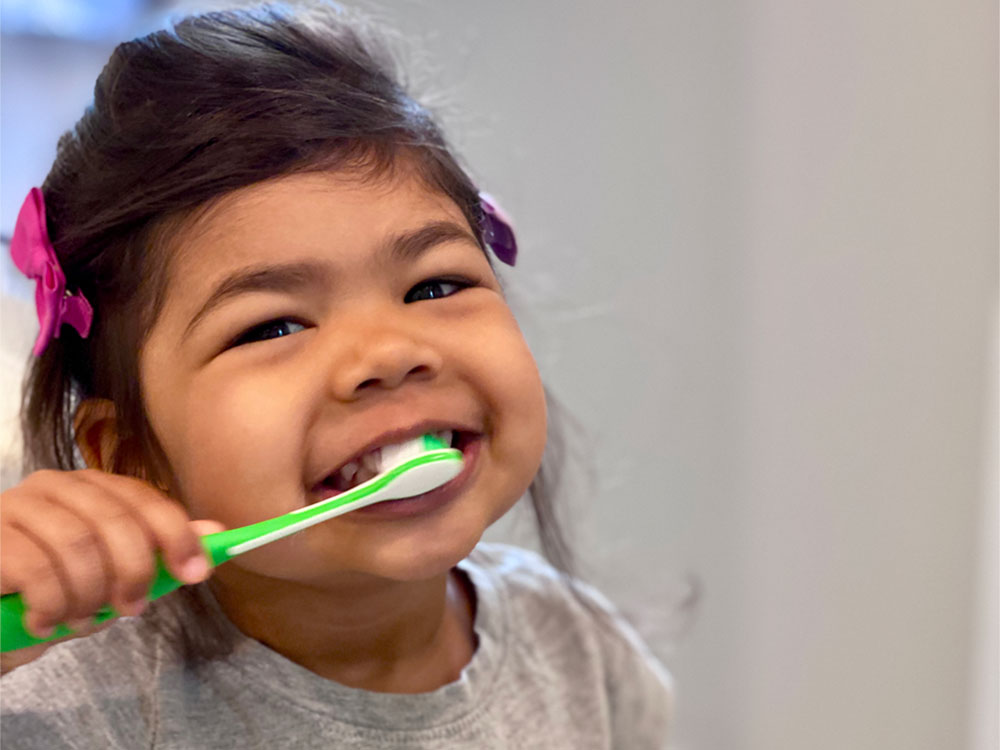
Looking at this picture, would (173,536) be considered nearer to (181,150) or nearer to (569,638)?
(181,150)

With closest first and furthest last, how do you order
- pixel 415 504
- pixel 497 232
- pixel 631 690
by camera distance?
pixel 415 504 → pixel 497 232 → pixel 631 690

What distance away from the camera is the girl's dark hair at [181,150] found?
0.49m

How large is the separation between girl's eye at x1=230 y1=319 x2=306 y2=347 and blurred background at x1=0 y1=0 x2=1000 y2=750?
0.33 m

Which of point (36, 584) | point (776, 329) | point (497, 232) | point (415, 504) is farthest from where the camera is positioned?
point (776, 329)

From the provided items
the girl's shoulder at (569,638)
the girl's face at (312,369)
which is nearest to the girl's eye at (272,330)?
the girl's face at (312,369)

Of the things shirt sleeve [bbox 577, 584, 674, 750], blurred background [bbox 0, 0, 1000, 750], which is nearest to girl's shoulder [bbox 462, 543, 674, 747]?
shirt sleeve [bbox 577, 584, 674, 750]

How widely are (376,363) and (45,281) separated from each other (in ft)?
0.58

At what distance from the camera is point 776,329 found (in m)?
1.03

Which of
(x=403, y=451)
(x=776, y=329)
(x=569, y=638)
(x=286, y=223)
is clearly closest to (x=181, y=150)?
(x=286, y=223)

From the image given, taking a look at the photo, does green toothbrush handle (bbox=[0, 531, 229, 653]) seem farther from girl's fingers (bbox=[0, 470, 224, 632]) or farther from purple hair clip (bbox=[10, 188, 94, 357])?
purple hair clip (bbox=[10, 188, 94, 357])

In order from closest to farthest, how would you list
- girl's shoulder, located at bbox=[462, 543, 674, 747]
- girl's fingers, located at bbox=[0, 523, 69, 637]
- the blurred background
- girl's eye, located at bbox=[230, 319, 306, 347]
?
girl's fingers, located at bbox=[0, 523, 69, 637], girl's eye, located at bbox=[230, 319, 306, 347], girl's shoulder, located at bbox=[462, 543, 674, 747], the blurred background

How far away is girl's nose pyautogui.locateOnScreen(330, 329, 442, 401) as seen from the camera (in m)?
0.46

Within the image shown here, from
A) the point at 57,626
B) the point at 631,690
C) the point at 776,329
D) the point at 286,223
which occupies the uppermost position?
the point at 286,223

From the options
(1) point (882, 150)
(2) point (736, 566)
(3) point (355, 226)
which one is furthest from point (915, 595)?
(3) point (355, 226)
